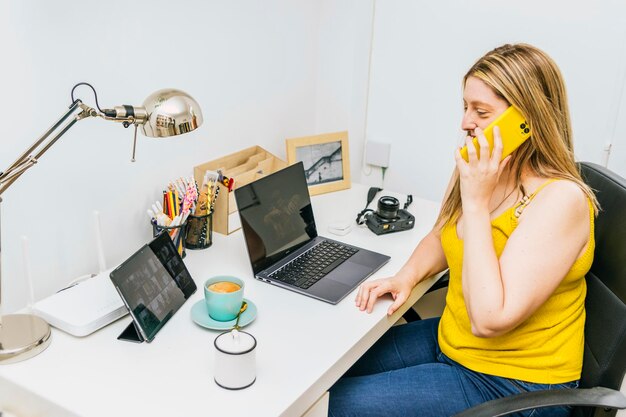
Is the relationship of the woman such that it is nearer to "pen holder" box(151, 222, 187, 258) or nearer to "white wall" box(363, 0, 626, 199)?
"pen holder" box(151, 222, 187, 258)

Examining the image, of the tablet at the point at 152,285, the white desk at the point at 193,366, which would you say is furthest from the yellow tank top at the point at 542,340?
the tablet at the point at 152,285

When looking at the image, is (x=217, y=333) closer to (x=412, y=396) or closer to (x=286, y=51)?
(x=412, y=396)

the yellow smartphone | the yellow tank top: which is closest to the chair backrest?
the yellow tank top

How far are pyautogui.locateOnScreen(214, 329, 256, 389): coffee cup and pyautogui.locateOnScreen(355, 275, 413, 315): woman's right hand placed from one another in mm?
353

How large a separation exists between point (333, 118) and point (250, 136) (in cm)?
42

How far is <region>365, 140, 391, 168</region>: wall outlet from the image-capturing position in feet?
7.44

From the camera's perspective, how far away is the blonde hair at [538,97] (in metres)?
1.22

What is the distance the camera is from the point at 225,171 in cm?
175

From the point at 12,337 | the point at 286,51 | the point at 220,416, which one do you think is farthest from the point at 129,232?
the point at 286,51

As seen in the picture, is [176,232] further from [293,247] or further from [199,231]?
[293,247]

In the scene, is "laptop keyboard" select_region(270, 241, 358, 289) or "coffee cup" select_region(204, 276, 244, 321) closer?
"coffee cup" select_region(204, 276, 244, 321)

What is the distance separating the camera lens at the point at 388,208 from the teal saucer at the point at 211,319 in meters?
0.57

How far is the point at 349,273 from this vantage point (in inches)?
58.2

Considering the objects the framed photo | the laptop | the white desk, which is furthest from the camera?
the framed photo
